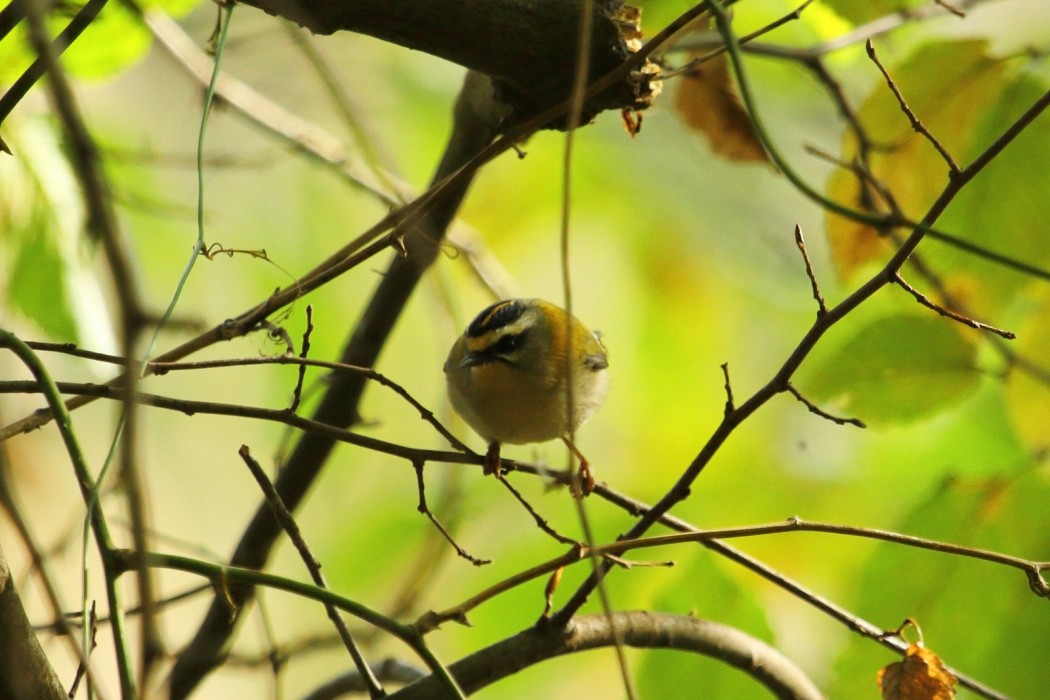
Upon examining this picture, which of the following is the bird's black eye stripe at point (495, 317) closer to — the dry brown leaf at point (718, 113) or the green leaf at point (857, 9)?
the dry brown leaf at point (718, 113)

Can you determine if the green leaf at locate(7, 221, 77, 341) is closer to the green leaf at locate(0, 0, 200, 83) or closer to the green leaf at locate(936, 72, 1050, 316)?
the green leaf at locate(0, 0, 200, 83)

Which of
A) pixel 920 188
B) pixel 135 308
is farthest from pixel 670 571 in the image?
pixel 135 308

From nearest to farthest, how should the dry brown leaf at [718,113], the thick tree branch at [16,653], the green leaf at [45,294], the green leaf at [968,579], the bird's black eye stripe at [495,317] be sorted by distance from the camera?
the thick tree branch at [16,653], the green leaf at [968,579], the green leaf at [45,294], the dry brown leaf at [718,113], the bird's black eye stripe at [495,317]

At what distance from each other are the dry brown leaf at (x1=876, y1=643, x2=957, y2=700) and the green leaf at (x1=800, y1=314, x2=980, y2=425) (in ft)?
1.56

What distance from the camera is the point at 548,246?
3.89 meters

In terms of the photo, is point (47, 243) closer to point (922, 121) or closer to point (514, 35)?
point (514, 35)

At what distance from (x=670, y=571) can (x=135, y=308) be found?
2.29 meters

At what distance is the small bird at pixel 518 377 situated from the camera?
2.54 meters

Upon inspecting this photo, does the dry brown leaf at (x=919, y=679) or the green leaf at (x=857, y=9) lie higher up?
the green leaf at (x=857, y=9)

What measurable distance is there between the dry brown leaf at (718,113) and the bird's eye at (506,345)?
2.46 ft

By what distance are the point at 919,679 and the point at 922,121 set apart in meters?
0.98

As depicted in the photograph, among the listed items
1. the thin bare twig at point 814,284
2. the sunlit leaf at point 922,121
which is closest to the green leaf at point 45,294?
the thin bare twig at point 814,284

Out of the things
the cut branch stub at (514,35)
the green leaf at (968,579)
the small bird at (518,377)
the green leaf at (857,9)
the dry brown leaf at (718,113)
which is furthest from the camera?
the small bird at (518,377)

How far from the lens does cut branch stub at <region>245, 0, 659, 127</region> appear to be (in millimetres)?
1339
